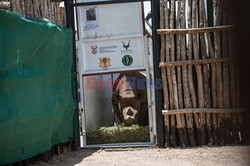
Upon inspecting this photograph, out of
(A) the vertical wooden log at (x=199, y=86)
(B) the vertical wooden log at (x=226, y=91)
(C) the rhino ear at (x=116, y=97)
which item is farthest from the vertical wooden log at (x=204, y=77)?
(C) the rhino ear at (x=116, y=97)

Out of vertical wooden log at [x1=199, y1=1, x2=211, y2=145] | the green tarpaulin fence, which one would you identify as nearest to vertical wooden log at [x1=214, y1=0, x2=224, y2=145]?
vertical wooden log at [x1=199, y1=1, x2=211, y2=145]

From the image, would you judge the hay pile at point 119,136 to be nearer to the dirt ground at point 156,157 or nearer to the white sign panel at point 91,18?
the dirt ground at point 156,157

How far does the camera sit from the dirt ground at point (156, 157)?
21.7 feet

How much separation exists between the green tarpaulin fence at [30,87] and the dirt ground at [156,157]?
0.51 metres

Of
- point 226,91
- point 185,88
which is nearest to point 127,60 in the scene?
point 185,88

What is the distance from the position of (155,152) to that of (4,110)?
3781 millimetres

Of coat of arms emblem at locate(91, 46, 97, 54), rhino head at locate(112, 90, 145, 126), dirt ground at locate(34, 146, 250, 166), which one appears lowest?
dirt ground at locate(34, 146, 250, 166)

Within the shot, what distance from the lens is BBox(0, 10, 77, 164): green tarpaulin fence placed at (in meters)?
5.23

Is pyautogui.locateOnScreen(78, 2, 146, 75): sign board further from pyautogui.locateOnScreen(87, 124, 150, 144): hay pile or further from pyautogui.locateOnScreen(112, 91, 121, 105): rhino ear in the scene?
pyautogui.locateOnScreen(112, 91, 121, 105): rhino ear

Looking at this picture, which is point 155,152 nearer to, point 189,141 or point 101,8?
point 189,141

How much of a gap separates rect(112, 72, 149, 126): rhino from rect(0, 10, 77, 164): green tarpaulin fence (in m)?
2.54

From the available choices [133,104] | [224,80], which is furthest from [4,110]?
[133,104]

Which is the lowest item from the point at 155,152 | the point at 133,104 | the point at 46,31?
the point at 155,152

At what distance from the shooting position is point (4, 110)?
5.14m
